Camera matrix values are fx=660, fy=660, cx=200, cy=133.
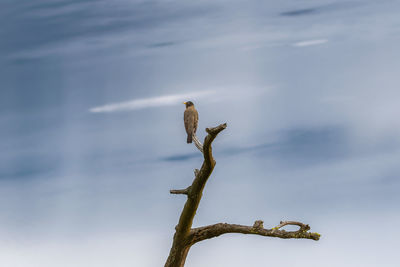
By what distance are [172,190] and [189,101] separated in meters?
3.39

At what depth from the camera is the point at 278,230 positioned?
16.5 metres

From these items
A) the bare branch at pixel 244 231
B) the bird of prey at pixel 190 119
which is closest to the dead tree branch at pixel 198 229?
the bare branch at pixel 244 231

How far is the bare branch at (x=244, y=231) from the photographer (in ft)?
54.0

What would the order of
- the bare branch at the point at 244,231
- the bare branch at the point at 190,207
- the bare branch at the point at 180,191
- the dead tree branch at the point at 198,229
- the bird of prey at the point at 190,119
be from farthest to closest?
the bird of prey at the point at 190,119 < the bare branch at the point at 180,191 < the bare branch at the point at 244,231 < the dead tree branch at the point at 198,229 < the bare branch at the point at 190,207

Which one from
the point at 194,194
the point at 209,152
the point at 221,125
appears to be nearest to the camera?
the point at 221,125

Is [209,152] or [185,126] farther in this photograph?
[185,126]

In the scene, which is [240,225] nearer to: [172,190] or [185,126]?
[172,190]

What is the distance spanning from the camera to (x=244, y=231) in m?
16.9

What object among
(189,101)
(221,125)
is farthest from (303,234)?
(189,101)

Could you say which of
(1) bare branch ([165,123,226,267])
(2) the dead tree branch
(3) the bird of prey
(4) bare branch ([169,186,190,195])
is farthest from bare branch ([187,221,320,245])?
(3) the bird of prey

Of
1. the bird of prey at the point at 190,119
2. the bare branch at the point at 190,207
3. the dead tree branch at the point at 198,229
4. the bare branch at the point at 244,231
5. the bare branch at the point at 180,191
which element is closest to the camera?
the bare branch at the point at 190,207

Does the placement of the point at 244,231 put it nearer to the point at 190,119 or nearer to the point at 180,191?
the point at 180,191

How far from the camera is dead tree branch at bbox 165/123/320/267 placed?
16.2m

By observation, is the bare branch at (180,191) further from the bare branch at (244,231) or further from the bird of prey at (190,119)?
the bird of prey at (190,119)
